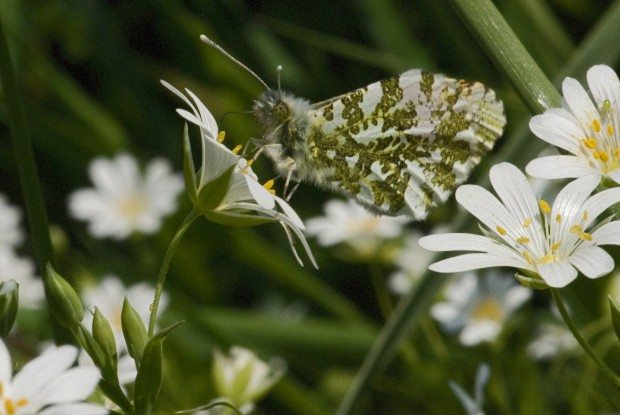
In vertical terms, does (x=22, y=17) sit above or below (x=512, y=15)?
below

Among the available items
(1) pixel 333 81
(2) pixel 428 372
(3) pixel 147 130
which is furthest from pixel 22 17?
(2) pixel 428 372

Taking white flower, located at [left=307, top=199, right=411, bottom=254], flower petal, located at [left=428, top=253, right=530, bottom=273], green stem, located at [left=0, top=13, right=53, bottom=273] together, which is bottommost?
white flower, located at [left=307, top=199, right=411, bottom=254]

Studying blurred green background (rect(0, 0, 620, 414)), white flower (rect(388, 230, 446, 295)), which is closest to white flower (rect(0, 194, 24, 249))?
blurred green background (rect(0, 0, 620, 414))

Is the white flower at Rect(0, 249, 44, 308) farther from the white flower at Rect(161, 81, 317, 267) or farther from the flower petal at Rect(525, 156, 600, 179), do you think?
the flower petal at Rect(525, 156, 600, 179)

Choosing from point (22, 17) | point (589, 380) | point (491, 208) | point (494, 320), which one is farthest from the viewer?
point (22, 17)

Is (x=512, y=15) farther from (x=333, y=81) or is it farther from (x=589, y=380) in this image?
(x=589, y=380)

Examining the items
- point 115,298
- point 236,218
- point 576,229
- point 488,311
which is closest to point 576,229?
point 576,229
